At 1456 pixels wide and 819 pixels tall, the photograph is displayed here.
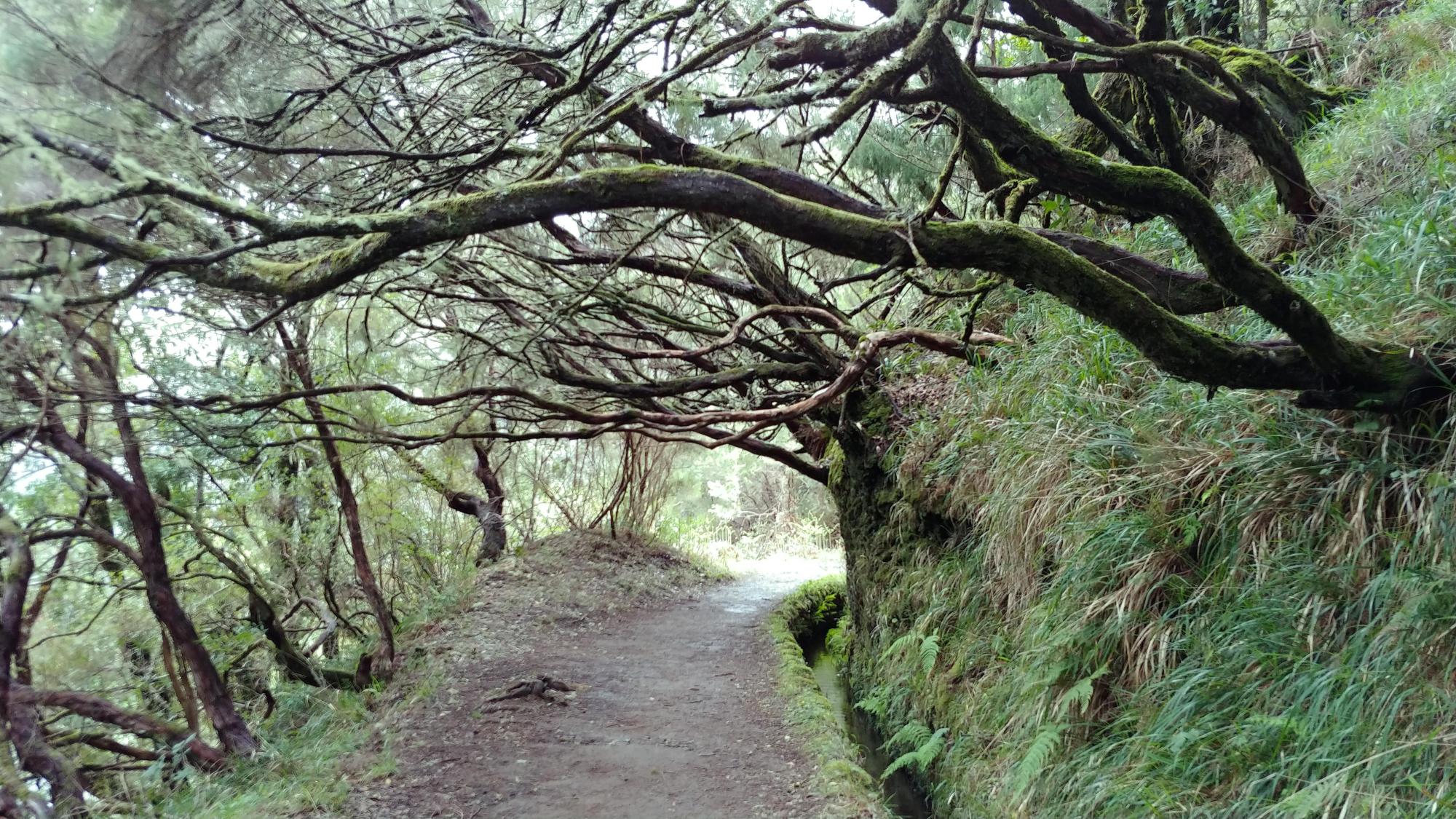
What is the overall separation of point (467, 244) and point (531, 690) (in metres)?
3.60

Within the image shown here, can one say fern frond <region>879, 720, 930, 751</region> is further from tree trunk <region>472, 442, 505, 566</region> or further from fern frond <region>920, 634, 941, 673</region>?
tree trunk <region>472, 442, 505, 566</region>

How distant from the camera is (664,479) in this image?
13789mm

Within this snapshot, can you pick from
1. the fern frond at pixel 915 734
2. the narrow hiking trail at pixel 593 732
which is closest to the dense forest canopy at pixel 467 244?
the narrow hiking trail at pixel 593 732

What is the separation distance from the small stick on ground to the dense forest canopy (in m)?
1.31

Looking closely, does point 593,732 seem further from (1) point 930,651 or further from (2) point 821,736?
(1) point 930,651

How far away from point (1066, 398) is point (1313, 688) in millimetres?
2113

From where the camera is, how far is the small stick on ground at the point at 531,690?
6.32m

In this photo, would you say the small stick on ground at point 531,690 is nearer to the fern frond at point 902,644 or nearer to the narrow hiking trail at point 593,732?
the narrow hiking trail at point 593,732

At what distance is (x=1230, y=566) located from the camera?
3184 millimetres

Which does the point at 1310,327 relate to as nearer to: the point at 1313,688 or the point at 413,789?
the point at 1313,688

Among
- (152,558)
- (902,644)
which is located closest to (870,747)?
(902,644)

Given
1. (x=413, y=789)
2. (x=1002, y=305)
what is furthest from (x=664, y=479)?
(x=413, y=789)

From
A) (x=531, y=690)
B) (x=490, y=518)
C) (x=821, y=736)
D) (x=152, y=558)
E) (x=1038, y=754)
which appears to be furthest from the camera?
(x=490, y=518)

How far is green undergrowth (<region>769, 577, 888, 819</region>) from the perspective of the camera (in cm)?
436
